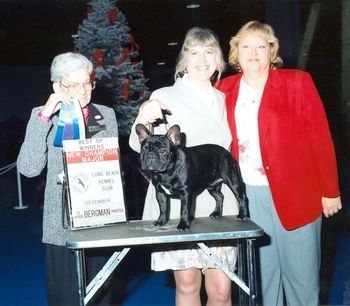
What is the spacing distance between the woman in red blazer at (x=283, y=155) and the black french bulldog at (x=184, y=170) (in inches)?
7.8

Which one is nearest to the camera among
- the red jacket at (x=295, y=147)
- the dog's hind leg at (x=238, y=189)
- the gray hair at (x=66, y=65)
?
the gray hair at (x=66, y=65)

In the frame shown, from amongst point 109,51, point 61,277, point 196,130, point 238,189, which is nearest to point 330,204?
point 238,189

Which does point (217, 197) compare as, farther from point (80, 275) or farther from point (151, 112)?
point (80, 275)

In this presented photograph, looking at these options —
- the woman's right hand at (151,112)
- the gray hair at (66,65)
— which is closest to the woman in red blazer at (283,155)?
the woman's right hand at (151,112)

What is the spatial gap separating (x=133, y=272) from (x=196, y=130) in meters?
2.71

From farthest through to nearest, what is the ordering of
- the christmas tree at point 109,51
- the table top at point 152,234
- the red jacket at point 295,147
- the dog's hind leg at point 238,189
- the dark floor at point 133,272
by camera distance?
1. the christmas tree at point 109,51
2. the dark floor at point 133,272
3. the red jacket at point 295,147
4. the dog's hind leg at point 238,189
5. the table top at point 152,234

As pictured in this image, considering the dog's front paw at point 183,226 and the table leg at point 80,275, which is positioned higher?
the dog's front paw at point 183,226

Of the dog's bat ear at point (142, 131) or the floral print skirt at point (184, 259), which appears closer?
the dog's bat ear at point (142, 131)

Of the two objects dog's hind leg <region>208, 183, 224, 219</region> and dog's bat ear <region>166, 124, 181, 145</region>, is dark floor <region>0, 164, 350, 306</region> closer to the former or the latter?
dog's hind leg <region>208, 183, 224, 219</region>

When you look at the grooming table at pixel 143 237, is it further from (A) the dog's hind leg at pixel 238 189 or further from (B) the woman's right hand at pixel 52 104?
(B) the woman's right hand at pixel 52 104

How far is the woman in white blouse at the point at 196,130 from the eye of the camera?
244 centimetres

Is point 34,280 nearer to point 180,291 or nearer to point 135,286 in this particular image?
point 135,286

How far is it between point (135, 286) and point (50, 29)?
31.0 feet

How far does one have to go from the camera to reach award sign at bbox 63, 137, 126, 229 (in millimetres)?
2043
